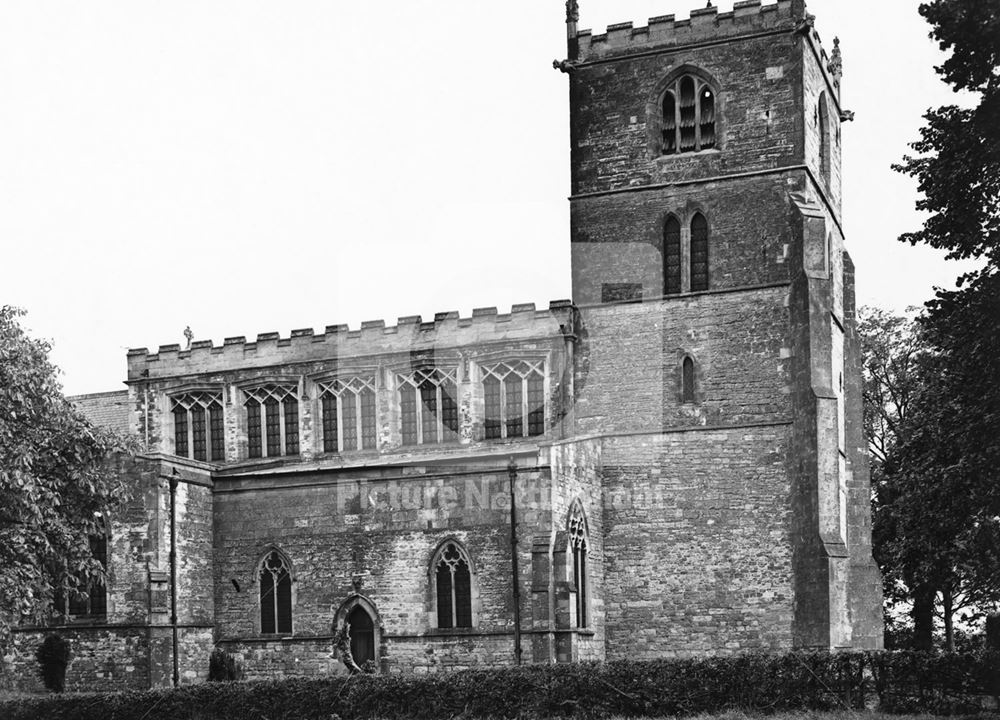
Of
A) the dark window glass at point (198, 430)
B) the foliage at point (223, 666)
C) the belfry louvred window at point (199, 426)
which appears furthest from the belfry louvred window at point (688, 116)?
the foliage at point (223, 666)

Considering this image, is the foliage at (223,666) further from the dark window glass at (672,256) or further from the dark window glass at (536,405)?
the dark window glass at (672,256)

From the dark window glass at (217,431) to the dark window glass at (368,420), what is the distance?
4.95 m

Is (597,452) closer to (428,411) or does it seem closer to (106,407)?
(428,411)

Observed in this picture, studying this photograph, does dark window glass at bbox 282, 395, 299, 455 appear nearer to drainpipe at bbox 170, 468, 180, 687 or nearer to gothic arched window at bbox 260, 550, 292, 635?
gothic arched window at bbox 260, 550, 292, 635

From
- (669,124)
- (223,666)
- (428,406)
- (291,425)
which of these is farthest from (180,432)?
(669,124)

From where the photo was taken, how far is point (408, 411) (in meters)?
50.7

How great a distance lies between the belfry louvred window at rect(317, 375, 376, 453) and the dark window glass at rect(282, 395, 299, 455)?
976 mm

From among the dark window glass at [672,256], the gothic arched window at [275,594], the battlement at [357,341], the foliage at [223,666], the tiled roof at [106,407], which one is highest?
the dark window glass at [672,256]

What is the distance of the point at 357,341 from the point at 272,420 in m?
3.95

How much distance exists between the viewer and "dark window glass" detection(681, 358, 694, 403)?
154 feet

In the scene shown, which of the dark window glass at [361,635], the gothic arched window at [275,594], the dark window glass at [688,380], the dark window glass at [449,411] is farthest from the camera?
the dark window glass at [449,411]

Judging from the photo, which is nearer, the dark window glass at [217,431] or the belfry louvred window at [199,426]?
the dark window glass at [217,431]

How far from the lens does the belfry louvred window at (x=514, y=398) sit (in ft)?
161

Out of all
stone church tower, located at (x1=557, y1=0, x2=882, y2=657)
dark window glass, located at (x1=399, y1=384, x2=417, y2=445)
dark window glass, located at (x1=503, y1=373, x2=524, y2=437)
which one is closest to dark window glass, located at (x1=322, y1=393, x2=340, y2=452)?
dark window glass, located at (x1=399, y1=384, x2=417, y2=445)
